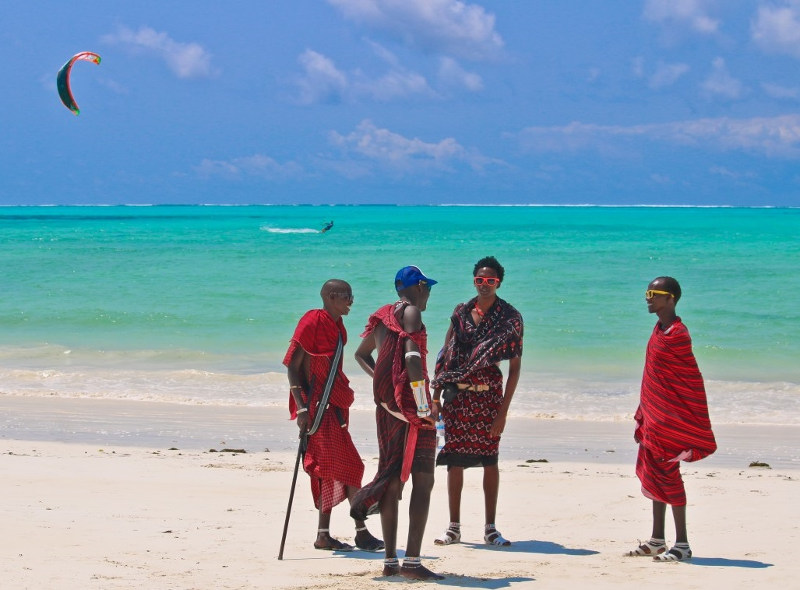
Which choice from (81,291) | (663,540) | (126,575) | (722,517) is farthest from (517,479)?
(81,291)

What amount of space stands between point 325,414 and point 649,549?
1.77m

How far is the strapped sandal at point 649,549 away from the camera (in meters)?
5.11

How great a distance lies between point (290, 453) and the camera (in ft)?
27.6

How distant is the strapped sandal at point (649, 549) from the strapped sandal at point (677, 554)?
82mm

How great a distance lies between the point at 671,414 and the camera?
5.02m

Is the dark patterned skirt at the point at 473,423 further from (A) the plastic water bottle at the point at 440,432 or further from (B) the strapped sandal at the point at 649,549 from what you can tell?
(B) the strapped sandal at the point at 649,549

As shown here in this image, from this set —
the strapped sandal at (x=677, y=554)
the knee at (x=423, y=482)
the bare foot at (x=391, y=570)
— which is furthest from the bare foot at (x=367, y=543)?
the strapped sandal at (x=677, y=554)

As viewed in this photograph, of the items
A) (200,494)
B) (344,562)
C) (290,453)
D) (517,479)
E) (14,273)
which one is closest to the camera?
(344,562)

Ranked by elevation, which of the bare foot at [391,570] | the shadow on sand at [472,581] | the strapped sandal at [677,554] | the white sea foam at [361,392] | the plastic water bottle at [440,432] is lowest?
the shadow on sand at [472,581]

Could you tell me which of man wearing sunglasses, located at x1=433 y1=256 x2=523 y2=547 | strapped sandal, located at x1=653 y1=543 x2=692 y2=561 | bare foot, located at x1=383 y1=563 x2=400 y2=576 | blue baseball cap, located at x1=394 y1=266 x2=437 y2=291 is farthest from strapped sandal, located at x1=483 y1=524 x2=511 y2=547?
blue baseball cap, located at x1=394 y1=266 x2=437 y2=291

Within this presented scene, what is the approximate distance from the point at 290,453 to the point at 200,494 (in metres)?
1.95

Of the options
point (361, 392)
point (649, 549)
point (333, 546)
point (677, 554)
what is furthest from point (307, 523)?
point (361, 392)

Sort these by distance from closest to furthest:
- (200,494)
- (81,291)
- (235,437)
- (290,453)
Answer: (200,494)
(290,453)
(235,437)
(81,291)

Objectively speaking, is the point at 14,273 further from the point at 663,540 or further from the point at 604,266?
the point at 663,540
